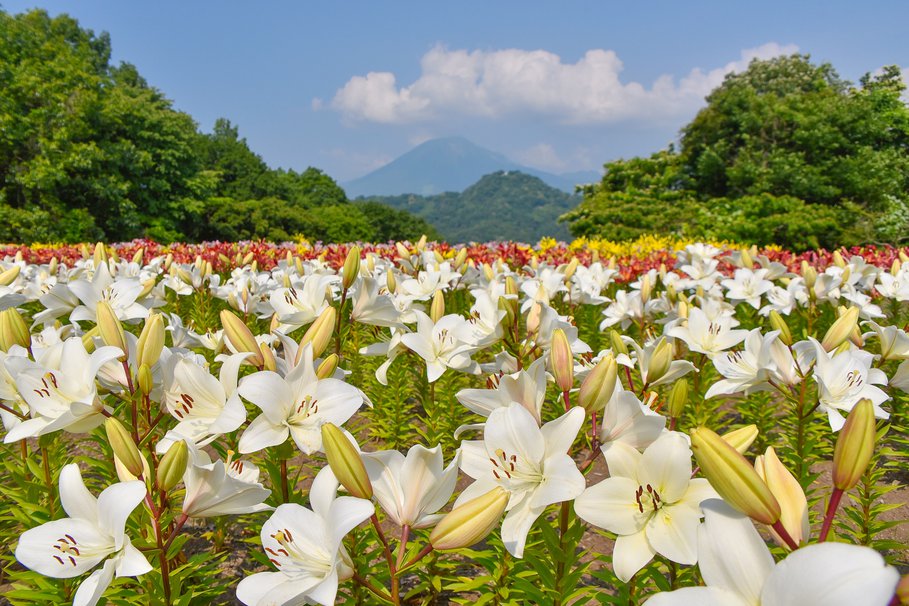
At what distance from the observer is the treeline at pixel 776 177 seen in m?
14.3

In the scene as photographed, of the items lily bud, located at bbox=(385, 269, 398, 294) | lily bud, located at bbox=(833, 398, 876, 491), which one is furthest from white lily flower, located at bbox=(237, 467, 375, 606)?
lily bud, located at bbox=(385, 269, 398, 294)

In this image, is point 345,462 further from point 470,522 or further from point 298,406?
point 298,406

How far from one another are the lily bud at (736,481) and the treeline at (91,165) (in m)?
21.7

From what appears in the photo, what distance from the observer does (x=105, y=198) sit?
24.1m

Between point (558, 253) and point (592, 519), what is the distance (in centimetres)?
594

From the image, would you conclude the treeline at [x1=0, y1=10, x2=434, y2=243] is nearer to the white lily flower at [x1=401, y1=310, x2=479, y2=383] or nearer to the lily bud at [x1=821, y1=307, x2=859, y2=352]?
the white lily flower at [x1=401, y1=310, x2=479, y2=383]

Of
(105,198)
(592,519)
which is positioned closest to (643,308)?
(592,519)

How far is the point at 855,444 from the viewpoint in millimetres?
709

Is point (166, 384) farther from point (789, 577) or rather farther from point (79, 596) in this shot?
point (789, 577)

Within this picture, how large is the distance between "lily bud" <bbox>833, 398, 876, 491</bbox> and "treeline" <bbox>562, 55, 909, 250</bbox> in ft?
48.0

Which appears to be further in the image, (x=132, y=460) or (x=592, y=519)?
(x=132, y=460)

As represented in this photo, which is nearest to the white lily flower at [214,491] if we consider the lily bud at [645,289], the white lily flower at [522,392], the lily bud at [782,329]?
the white lily flower at [522,392]

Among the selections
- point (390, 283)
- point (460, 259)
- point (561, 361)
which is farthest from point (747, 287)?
point (561, 361)

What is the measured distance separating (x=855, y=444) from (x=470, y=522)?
560 millimetres
